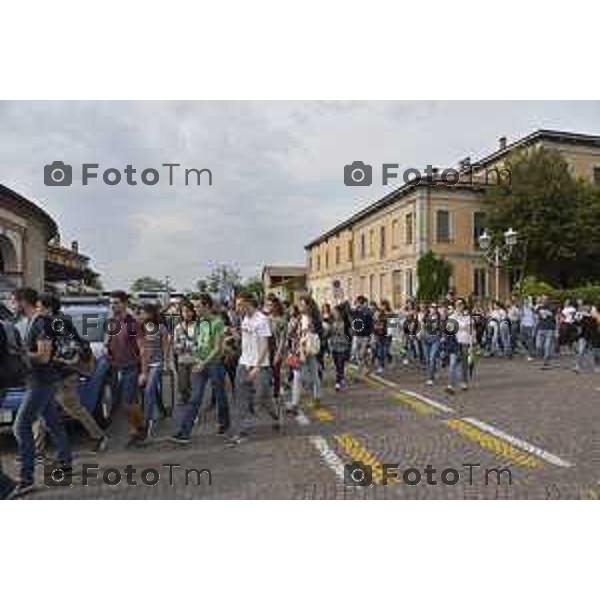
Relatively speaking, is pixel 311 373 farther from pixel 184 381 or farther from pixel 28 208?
pixel 28 208

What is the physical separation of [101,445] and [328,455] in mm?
2543

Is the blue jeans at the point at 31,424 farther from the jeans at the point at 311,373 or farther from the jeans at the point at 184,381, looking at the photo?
the jeans at the point at 311,373

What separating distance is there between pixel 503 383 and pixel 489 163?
33.6 metres

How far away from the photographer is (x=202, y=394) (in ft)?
27.6

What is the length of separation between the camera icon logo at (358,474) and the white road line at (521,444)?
1.85m

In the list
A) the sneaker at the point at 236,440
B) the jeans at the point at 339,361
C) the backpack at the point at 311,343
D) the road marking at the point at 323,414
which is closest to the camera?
the sneaker at the point at 236,440

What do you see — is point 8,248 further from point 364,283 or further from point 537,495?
point 364,283

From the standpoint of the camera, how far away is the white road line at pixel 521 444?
276 inches

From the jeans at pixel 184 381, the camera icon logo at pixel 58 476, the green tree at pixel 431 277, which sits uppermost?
the green tree at pixel 431 277

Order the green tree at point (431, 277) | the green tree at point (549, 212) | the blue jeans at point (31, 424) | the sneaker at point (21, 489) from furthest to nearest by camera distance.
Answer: the green tree at point (549, 212) < the green tree at point (431, 277) < the blue jeans at point (31, 424) < the sneaker at point (21, 489)

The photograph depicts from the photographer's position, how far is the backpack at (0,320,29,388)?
6.05 meters

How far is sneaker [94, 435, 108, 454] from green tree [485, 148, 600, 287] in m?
36.3

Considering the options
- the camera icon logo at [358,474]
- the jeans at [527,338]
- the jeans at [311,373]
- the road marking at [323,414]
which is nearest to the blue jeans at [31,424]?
the camera icon logo at [358,474]

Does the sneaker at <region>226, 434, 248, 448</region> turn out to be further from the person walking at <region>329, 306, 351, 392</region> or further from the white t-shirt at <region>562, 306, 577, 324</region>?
the white t-shirt at <region>562, 306, 577, 324</region>
